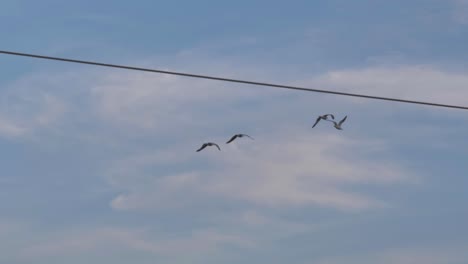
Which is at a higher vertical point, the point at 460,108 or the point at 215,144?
the point at 460,108

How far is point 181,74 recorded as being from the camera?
31.4 m

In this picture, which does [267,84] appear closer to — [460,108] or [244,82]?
[244,82]

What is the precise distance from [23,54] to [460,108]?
17.0m

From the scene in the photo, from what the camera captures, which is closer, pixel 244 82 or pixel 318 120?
pixel 244 82

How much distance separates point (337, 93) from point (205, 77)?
506 cm

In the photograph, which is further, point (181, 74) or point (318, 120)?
point (318, 120)

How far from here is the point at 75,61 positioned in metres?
30.0

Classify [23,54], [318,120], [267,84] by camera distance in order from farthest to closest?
[318,120], [267,84], [23,54]

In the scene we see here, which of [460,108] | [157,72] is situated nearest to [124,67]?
[157,72]

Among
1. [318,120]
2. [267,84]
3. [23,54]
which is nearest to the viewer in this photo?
[23,54]

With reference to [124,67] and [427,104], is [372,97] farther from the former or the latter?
[124,67]

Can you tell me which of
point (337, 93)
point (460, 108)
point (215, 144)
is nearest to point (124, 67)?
point (215, 144)

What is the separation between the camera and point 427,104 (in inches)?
1324

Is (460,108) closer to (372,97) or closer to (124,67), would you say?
(372,97)
